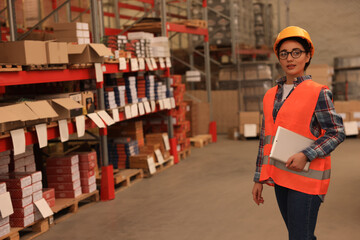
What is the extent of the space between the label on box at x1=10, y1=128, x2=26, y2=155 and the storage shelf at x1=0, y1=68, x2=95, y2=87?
45cm

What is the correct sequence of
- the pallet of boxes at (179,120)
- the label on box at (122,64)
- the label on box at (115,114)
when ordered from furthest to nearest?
the pallet of boxes at (179,120) < the label on box at (122,64) < the label on box at (115,114)

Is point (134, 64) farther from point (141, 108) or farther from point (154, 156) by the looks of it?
point (154, 156)

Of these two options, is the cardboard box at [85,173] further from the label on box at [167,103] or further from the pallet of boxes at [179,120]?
the pallet of boxes at [179,120]

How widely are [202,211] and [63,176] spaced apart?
174 cm

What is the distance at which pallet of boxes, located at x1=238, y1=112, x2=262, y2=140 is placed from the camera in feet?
34.8

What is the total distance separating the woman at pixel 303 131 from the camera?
2.48m

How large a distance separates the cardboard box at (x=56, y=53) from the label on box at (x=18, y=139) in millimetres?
817

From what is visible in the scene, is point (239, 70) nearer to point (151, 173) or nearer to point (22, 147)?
point (151, 173)

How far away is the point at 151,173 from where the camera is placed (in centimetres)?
735

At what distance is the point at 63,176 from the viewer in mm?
5590

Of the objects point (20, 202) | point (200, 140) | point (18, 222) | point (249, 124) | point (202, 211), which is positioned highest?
point (20, 202)

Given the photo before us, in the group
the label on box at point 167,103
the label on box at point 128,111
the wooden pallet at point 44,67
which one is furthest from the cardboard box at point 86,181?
the label on box at point 167,103

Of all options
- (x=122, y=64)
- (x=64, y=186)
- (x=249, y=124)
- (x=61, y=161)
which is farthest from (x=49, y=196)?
(x=249, y=124)

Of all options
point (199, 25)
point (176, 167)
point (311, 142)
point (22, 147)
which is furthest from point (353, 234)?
point (199, 25)
